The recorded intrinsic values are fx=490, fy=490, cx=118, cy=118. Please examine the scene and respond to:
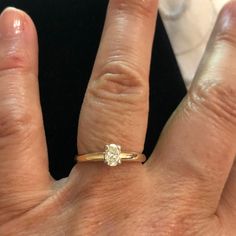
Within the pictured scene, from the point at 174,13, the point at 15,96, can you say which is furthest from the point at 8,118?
the point at 174,13

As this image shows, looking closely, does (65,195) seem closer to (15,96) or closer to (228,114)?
(15,96)

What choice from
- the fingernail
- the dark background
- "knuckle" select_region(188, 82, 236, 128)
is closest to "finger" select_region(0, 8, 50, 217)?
the fingernail

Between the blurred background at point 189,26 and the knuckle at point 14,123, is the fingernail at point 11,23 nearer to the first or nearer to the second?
the knuckle at point 14,123

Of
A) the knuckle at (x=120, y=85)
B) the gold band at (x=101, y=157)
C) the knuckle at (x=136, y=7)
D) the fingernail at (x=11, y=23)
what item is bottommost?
the gold band at (x=101, y=157)

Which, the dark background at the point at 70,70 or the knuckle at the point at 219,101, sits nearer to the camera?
the knuckle at the point at 219,101

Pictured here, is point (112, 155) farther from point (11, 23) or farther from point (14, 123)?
point (11, 23)

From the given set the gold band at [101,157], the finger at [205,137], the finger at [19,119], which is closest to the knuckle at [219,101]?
the finger at [205,137]

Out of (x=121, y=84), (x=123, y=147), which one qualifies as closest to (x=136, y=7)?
(x=121, y=84)
